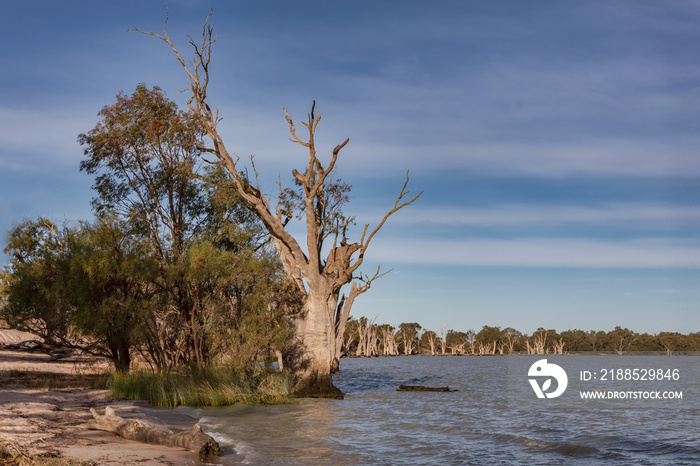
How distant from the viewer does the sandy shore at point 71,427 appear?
38.7ft

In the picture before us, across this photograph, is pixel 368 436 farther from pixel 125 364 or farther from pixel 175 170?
pixel 175 170

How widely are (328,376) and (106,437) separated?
1325cm

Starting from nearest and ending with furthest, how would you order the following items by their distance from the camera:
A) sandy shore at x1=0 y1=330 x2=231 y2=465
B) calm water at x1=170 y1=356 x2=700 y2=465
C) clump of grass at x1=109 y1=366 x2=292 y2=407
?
1. sandy shore at x1=0 y1=330 x2=231 y2=465
2. calm water at x1=170 y1=356 x2=700 y2=465
3. clump of grass at x1=109 y1=366 x2=292 y2=407

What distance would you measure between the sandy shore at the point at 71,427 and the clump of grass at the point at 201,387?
2.71 feet

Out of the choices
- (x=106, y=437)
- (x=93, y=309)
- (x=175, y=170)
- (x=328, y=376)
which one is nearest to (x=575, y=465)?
(x=106, y=437)

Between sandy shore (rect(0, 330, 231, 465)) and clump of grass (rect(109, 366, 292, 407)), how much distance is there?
32.6 inches

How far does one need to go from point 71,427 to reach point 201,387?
26.2 feet

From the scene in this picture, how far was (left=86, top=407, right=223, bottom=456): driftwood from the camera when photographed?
13.1m

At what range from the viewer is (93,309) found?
2375cm

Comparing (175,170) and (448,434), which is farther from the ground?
(175,170)
